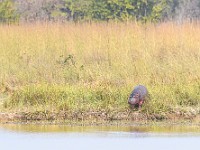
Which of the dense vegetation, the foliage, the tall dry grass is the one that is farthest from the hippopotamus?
the foliage

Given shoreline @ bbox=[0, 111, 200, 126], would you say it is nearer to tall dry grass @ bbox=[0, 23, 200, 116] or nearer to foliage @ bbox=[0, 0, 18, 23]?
tall dry grass @ bbox=[0, 23, 200, 116]

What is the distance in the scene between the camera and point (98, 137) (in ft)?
34.0

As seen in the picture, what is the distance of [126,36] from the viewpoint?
17297 mm

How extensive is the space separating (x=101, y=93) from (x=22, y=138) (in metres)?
2.56

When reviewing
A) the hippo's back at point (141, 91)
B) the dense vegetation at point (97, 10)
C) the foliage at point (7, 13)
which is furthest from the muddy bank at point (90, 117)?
the foliage at point (7, 13)

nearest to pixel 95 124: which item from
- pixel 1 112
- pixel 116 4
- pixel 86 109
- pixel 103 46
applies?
pixel 86 109

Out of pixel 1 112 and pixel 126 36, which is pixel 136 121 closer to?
pixel 1 112

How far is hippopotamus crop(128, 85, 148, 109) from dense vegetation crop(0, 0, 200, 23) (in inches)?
404

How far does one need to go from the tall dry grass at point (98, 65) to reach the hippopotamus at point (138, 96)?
135mm

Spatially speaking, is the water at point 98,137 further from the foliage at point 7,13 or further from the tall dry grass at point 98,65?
the foliage at point 7,13

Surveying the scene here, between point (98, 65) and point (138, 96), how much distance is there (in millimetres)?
3726

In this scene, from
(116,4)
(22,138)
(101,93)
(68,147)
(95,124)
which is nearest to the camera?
(68,147)

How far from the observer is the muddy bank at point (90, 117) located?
39.3 ft

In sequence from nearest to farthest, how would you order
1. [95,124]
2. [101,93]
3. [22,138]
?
[22,138] → [95,124] → [101,93]
